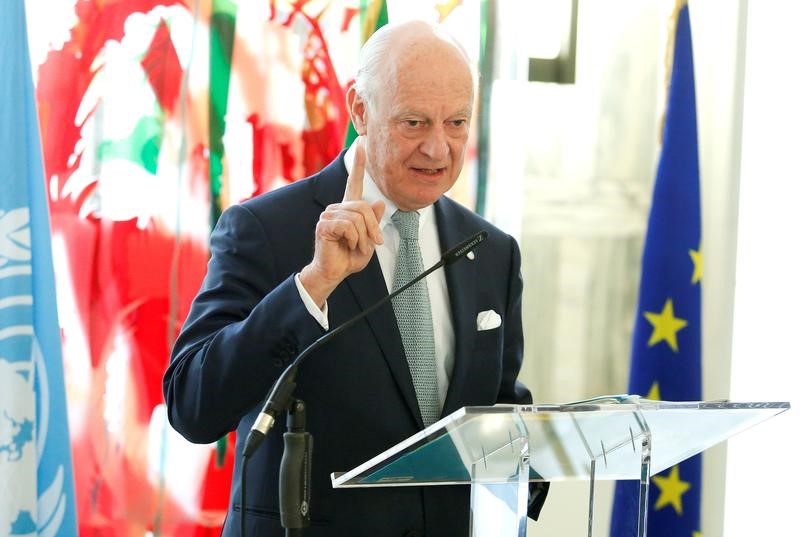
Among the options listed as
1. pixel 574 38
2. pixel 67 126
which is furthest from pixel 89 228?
pixel 574 38

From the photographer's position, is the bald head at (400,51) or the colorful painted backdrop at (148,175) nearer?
the bald head at (400,51)

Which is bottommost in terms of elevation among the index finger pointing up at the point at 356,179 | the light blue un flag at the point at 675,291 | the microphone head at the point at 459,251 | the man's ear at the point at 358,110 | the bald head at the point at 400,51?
the light blue un flag at the point at 675,291

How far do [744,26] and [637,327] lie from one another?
1250 millimetres

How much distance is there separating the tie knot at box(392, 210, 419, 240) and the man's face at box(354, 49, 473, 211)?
4 centimetres

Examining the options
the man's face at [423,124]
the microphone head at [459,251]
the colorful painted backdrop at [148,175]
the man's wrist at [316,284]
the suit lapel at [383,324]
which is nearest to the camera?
the microphone head at [459,251]

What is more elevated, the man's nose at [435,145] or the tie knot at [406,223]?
the man's nose at [435,145]

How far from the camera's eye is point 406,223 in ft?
7.47

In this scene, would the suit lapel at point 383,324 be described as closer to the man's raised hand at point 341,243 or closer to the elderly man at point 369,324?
the elderly man at point 369,324

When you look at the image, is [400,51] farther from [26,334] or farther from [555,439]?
[26,334]

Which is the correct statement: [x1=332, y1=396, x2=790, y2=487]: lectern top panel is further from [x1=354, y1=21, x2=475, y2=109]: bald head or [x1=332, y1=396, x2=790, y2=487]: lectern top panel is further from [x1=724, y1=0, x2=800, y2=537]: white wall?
[x1=724, y1=0, x2=800, y2=537]: white wall

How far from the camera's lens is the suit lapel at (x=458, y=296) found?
216 cm

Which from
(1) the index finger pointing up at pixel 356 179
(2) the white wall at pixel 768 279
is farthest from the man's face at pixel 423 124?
(2) the white wall at pixel 768 279

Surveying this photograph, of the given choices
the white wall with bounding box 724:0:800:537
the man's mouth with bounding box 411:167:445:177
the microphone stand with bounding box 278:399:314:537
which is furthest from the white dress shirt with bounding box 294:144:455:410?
the white wall with bounding box 724:0:800:537

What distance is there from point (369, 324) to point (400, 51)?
593mm
